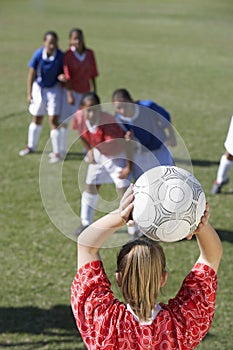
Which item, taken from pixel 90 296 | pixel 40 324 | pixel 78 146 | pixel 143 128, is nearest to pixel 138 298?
pixel 90 296

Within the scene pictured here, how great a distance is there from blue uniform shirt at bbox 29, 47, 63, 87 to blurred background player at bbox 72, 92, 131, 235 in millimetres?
2720

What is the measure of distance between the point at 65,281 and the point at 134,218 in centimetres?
358

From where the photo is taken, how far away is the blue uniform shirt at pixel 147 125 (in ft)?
18.2

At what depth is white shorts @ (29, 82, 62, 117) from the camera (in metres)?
9.70

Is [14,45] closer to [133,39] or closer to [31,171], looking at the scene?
[133,39]

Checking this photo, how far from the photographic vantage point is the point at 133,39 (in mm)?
24984

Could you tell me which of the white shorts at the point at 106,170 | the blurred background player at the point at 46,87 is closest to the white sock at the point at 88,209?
the white shorts at the point at 106,170

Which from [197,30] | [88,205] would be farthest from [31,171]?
[197,30]

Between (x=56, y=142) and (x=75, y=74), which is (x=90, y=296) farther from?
(x=75, y=74)

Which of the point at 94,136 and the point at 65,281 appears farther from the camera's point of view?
the point at 94,136

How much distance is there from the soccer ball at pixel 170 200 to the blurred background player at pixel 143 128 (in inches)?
106

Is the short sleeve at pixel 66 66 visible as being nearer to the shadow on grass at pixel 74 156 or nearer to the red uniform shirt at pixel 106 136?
the shadow on grass at pixel 74 156

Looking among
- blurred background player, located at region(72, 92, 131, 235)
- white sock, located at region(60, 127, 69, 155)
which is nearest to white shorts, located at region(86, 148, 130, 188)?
blurred background player, located at region(72, 92, 131, 235)

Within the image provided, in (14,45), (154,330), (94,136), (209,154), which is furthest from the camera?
(14,45)
